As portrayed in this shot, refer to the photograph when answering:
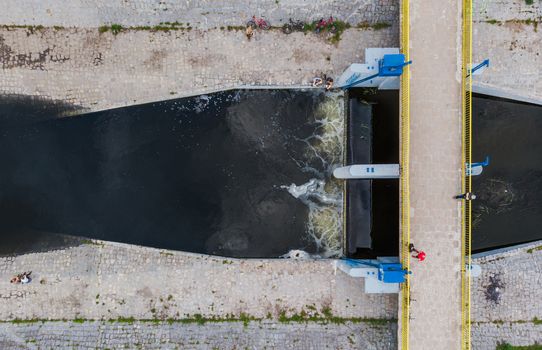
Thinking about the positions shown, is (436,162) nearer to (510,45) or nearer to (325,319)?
(510,45)

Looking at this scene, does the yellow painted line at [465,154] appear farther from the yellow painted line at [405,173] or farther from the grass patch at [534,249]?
the grass patch at [534,249]

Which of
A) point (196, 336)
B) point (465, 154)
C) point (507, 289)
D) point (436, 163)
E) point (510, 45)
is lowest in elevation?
point (196, 336)

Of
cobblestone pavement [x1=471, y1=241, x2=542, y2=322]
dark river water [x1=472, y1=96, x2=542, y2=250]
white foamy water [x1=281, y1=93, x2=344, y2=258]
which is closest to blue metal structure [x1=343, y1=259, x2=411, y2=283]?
white foamy water [x1=281, y1=93, x2=344, y2=258]

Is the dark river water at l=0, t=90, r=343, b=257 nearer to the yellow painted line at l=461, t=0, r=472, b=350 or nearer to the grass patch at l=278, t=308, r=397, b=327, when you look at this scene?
the grass patch at l=278, t=308, r=397, b=327

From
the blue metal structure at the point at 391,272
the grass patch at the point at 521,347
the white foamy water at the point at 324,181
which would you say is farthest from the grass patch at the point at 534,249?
the white foamy water at the point at 324,181

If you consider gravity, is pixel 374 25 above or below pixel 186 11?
below

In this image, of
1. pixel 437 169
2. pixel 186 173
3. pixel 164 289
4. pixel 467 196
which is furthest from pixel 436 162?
pixel 164 289

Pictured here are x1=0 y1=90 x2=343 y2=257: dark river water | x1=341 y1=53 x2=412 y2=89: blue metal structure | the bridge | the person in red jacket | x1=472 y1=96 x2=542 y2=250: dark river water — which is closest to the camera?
x1=341 y1=53 x2=412 y2=89: blue metal structure
